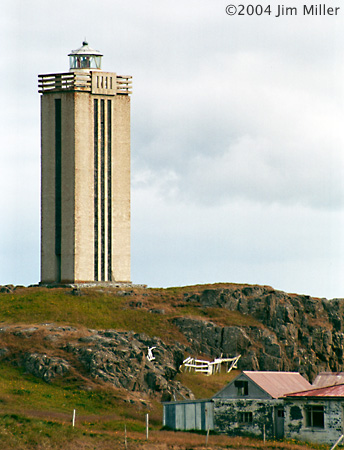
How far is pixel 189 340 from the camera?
96.4 meters

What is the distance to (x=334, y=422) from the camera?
6341 centimetres

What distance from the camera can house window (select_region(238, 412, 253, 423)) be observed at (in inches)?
2662

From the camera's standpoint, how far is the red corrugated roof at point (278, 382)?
68.4 meters

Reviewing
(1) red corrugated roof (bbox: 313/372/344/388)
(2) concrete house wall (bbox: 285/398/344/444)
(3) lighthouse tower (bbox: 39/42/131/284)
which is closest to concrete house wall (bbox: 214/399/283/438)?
(2) concrete house wall (bbox: 285/398/344/444)

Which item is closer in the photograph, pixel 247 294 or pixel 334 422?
pixel 334 422

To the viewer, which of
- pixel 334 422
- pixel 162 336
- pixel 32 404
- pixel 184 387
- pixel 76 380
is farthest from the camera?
pixel 162 336

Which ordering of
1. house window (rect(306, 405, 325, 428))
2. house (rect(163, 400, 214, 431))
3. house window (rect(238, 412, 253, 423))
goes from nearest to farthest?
house window (rect(306, 405, 325, 428))
house window (rect(238, 412, 253, 423))
house (rect(163, 400, 214, 431))

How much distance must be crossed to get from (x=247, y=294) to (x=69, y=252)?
67.1 feet

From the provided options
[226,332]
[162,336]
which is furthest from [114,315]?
[226,332]

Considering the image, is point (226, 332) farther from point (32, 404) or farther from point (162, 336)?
point (32, 404)

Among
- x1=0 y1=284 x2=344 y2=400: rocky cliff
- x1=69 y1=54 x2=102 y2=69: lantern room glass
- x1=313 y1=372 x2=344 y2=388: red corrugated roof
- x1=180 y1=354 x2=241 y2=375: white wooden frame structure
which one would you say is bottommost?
x1=313 y1=372 x2=344 y2=388: red corrugated roof

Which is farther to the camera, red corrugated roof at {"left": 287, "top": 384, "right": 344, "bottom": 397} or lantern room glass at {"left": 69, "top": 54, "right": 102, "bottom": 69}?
lantern room glass at {"left": 69, "top": 54, "right": 102, "bottom": 69}

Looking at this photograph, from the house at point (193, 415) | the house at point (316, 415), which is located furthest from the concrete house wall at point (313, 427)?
the house at point (193, 415)

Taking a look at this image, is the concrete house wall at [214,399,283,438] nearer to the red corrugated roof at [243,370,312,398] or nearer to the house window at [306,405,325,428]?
the red corrugated roof at [243,370,312,398]
